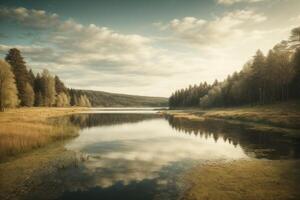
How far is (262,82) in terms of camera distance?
79.0 meters

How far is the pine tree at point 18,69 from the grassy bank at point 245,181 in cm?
7763

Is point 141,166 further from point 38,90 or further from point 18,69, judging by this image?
point 38,90

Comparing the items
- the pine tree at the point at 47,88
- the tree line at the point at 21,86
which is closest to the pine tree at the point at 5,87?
the tree line at the point at 21,86

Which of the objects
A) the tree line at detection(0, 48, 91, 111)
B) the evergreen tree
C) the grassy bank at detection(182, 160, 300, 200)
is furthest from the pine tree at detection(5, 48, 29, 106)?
the grassy bank at detection(182, 160, 300, 200)

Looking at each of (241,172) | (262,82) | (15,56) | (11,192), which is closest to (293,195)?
(241,172)

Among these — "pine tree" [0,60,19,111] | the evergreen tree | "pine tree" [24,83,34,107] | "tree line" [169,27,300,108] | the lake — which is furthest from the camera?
the evergreen tree

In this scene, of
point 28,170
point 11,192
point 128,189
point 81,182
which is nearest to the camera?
point 11,192

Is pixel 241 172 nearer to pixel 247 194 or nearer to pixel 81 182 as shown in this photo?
pixel 247 194

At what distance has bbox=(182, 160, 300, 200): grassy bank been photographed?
1208cm

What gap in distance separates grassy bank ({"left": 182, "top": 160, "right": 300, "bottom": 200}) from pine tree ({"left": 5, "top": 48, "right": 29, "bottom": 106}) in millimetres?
77629

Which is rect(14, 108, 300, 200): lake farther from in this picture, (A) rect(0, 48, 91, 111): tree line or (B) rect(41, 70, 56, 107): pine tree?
(B) rect(41, 70, 56, 107): pine tree

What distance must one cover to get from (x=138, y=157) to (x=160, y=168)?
14.1 ft

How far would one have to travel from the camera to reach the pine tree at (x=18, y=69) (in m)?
76.4

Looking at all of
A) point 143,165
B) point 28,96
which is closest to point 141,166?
point 143,165
